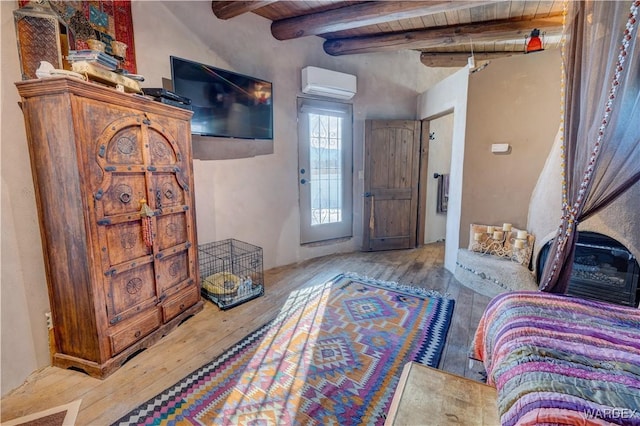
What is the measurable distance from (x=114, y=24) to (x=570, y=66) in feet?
9.64

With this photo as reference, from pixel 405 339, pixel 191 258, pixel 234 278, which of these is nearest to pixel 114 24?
pixel 191 258

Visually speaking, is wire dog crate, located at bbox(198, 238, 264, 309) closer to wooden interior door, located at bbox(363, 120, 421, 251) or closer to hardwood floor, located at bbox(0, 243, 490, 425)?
hardwood floor, located at bbox(0, 243, 490, 425)

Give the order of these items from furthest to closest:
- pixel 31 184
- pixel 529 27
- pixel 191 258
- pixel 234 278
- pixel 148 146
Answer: pixel 529 27
pixel 234 278
pixel 191 258
pixel 148 146
pixel 31 184

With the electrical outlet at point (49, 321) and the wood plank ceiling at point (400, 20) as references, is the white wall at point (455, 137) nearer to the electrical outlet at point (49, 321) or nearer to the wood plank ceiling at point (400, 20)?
the wood plank ceiling at point (400, 20)

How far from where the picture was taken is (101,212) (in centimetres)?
170

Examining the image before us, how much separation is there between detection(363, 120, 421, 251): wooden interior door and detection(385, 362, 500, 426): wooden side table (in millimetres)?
3049

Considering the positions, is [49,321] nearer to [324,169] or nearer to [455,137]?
[324,169]

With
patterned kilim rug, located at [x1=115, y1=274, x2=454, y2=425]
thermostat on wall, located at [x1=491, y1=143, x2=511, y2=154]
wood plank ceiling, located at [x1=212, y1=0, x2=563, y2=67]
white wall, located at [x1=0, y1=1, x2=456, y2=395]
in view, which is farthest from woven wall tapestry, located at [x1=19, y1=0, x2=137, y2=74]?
thermostat on wall, located at [x1=491, y1=143, x2=511, y2=154]

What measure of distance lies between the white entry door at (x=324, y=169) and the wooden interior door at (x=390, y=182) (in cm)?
29

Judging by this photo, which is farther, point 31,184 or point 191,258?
point 191,258

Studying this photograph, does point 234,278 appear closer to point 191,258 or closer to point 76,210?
point 191,258

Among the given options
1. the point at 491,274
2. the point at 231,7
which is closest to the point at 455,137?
the point at 491,274

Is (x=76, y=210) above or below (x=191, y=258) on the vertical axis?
above

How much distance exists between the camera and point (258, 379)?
5.72ft
